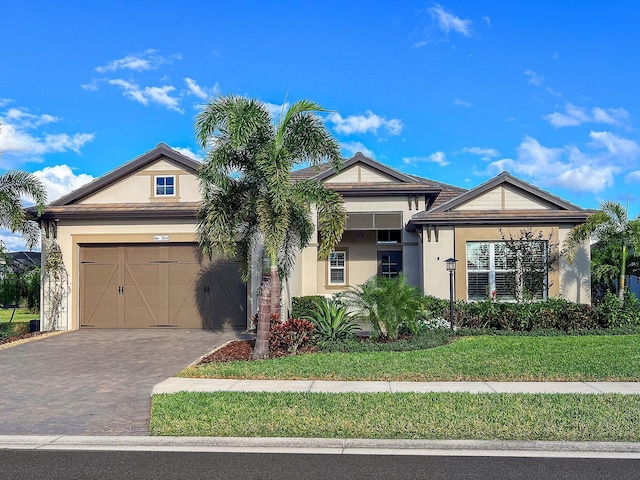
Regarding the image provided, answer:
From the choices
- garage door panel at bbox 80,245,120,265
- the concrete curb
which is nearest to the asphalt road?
the concrete curb

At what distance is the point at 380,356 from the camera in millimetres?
11266

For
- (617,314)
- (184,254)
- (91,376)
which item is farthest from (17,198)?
(617,314)

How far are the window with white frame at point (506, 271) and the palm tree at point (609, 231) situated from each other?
897mm

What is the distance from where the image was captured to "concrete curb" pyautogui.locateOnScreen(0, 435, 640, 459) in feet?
20.2

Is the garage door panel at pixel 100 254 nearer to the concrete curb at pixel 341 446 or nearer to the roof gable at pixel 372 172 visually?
the roof gable at pixel 372 172

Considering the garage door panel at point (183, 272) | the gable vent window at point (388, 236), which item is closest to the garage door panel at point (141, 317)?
the garage door panel at point (183, 272)

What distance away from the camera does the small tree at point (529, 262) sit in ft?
55.5

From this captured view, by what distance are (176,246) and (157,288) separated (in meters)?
1.41

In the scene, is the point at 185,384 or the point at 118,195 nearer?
the point at 185,384

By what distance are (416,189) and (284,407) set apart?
1286cm

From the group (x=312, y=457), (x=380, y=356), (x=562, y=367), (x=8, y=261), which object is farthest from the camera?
(x=8, y=261)

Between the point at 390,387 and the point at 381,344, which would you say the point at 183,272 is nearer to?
the point at 381,344

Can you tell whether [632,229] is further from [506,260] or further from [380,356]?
[380,356]

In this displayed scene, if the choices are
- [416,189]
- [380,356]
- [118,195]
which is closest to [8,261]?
[118,195]
